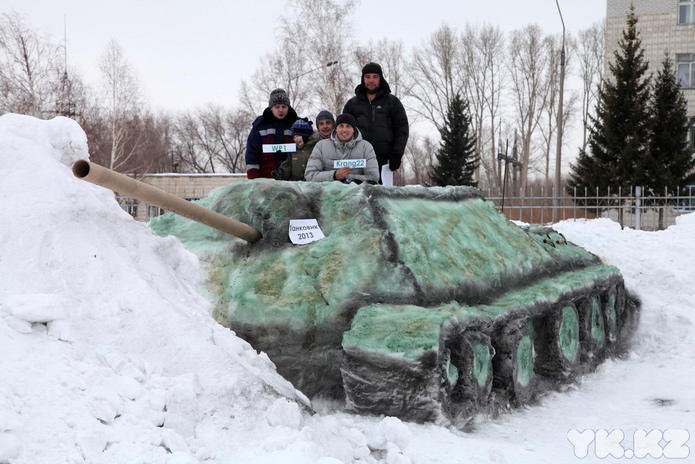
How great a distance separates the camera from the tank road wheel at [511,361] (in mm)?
4191

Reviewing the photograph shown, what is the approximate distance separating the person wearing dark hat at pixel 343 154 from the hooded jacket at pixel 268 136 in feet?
3.06

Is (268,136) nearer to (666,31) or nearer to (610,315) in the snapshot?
(610,315)

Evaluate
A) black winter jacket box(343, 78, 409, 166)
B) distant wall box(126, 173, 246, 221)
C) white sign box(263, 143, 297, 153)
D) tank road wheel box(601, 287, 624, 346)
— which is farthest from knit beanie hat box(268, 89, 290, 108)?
distant wall box(126, 173, 246, 221)

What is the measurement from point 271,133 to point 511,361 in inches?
130

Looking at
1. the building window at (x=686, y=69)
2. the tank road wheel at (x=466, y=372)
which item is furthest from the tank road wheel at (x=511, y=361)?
the building window at (x=686, y=69)

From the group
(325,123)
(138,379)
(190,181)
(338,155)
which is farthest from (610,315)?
(190,181)

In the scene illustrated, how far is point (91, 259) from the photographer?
3.12 meters

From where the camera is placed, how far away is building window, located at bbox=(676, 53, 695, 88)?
2450 centimetres

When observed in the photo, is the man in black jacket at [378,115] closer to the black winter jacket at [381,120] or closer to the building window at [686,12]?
the black winter jacket at [381,120]

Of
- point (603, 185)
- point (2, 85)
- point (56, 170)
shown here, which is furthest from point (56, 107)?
point (56, 170)

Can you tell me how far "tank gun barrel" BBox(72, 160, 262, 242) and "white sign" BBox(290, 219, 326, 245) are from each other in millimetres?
233

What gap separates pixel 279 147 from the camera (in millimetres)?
6418

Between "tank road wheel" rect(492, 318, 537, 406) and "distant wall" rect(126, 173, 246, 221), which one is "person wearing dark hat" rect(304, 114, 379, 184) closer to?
"tank road wheel" rect(492, 318, 537, 406)

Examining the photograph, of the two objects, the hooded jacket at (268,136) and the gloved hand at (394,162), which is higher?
the hooded jacket at (268,136)
